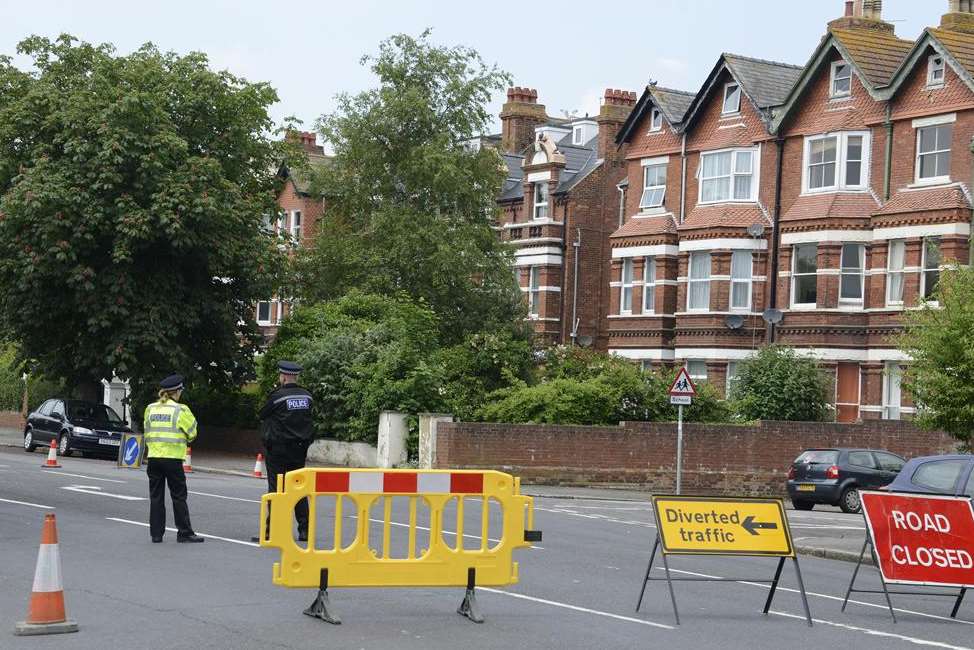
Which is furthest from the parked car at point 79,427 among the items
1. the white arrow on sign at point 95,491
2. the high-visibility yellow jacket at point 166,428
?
the high-visibility yellow jacket at point 166,428

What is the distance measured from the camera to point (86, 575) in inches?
537

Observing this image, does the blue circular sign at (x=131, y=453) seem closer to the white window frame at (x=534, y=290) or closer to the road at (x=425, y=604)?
the road at (x=425, y=604)

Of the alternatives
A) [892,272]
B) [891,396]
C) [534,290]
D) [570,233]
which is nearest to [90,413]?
[534,290]

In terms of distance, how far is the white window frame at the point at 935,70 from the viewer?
1526 inches

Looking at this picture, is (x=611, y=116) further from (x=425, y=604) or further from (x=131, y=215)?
(x=425, y=604)

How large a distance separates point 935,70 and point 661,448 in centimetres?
1257

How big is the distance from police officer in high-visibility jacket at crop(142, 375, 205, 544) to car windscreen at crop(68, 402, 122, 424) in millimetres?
23449

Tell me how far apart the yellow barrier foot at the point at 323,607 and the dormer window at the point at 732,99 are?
3491 cm

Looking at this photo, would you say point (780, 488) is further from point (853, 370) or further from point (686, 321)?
point (686, 321)

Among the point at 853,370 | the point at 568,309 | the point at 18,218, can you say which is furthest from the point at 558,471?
the point at 568,309

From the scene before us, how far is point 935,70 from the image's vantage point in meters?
39.1

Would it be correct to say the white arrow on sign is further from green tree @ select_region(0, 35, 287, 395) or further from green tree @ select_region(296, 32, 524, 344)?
green tree @ select_region(296, 32, 524, 344)

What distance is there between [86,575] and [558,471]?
20999 mm

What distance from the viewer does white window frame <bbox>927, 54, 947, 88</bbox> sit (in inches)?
1526
